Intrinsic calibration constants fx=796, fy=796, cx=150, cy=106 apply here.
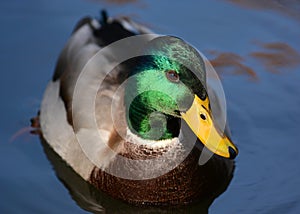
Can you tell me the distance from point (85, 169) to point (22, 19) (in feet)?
8.31

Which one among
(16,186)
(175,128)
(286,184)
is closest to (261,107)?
(286,184)

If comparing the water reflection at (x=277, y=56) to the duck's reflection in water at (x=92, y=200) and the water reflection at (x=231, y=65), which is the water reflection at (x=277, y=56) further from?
the duck's reflection in water at (x=92, y=200)

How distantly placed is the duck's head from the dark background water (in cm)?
94

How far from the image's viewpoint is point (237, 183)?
5.99m

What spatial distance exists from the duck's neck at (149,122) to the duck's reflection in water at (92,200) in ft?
1.87

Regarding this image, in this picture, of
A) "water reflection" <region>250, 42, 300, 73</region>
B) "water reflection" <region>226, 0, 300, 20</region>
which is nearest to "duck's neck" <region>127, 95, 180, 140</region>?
"water reflection" <region>250, 42, 300, 73</region>

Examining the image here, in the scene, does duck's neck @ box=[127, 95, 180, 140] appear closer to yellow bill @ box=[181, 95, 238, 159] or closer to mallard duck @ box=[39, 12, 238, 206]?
mallard duck @ box=[39, 12, 238, 206]

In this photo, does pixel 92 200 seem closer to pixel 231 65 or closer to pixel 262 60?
pixel 231 65

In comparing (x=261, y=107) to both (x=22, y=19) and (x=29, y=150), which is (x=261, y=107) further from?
(x=22, y=19)

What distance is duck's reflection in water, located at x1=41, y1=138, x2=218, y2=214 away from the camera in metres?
5.71

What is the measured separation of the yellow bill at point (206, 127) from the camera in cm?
499

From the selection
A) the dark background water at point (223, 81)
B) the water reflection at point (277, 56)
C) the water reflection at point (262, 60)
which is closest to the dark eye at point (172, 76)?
the dark background water at point (223, 81)

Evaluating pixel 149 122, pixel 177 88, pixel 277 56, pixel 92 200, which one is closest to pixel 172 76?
pixel 177 88

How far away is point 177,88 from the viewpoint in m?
4.98
